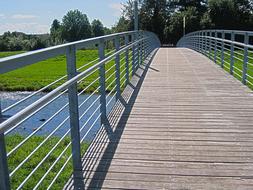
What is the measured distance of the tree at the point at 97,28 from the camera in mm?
126438

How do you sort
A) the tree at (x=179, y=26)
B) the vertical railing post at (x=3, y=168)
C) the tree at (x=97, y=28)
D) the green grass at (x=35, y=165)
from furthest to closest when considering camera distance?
the tree at (x=97, y=28) → the tree at (x=179, y=26) → the green grass at (x=35, y=165) → the vertical railing post at (x=3, y=168)

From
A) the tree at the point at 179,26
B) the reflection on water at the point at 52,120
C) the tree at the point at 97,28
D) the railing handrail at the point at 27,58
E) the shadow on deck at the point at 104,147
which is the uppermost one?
the tree at the point at 97,28

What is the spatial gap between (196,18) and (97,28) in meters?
76.0

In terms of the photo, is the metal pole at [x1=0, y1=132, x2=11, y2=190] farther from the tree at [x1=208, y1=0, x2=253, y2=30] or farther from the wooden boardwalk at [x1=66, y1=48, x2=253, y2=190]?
the tree at [x1=208, y1=0, x2=253, y2=30]

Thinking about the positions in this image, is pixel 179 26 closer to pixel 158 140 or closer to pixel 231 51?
pixel 231 51

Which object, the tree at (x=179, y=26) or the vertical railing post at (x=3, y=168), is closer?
the vertical railing post at (x=3, y=168)

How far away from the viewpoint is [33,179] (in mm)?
6395

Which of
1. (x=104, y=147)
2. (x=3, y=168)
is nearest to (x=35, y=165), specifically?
(x=104, y=147)

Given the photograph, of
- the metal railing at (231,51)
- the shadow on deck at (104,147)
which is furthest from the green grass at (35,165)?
the metal railing at (231,51)

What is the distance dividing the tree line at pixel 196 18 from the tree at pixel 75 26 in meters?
53.1

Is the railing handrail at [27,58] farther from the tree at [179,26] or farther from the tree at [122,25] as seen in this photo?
the tree at [122,25]

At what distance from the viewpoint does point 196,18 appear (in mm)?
57781

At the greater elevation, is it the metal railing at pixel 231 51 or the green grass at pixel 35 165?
the metal railing at pixel 231 51

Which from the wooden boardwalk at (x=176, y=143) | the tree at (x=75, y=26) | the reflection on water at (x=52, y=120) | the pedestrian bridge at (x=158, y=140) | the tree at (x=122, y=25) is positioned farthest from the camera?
the tree at (x=75, y=26)
